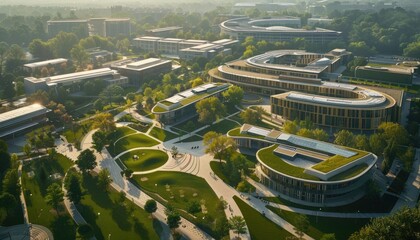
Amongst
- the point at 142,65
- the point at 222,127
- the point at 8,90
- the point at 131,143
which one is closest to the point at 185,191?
the point at 131,143

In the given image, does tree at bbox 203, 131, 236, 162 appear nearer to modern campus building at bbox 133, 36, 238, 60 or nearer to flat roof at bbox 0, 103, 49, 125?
flat roof at bbox 0, 103, 49, 125

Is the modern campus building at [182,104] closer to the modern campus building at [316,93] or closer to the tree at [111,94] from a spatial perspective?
the modern campus building at [316,93]

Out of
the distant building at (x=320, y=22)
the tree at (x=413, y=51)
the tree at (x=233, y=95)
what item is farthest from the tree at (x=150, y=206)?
the distant building at (x=320, y=22)

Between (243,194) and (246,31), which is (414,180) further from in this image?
(246,31)

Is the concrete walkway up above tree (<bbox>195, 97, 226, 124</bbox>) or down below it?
below

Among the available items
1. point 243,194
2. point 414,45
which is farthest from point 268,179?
point 414,45

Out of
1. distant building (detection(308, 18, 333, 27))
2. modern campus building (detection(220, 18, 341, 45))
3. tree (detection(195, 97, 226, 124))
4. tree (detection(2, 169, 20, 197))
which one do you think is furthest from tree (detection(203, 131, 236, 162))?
distant building (detection(308, 18, 333, 27))
